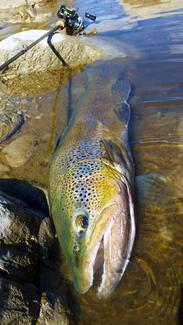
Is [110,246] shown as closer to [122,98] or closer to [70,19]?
[122,98]

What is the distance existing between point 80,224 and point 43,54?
5.42 meters

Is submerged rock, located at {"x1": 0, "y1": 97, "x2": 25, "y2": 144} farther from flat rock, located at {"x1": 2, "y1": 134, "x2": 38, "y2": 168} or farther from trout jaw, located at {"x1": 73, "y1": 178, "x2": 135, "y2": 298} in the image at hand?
trout jaw, located at {"x1": 73, "y1": 178, "x2": 135, "y2": 298}

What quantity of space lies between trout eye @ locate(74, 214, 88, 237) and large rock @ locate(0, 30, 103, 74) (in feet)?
17.0

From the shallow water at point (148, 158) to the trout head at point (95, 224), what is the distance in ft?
0.64

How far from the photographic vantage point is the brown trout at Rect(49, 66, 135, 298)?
262 centimetres

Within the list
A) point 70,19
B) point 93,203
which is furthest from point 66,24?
point 93,203

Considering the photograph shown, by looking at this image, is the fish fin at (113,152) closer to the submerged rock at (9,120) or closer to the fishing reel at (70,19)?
the submerged rock at (9,120)

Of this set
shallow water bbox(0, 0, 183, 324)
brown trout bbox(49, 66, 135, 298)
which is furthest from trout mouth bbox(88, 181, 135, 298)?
shallow water bbox(0, 0, 183, 324)

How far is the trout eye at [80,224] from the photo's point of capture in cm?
267

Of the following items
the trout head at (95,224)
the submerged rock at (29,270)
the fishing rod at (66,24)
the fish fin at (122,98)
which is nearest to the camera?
the submerged rock at (29,270)

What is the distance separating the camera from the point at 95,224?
2701 millimetres

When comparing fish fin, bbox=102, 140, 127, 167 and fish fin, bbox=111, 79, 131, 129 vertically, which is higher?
fish fin, bbox=102, 140, 127, 167

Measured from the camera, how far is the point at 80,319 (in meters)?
2.59

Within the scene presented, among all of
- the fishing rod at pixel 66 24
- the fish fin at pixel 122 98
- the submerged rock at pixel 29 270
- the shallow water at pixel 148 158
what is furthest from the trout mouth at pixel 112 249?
the fishing rod at pixel 66 24
